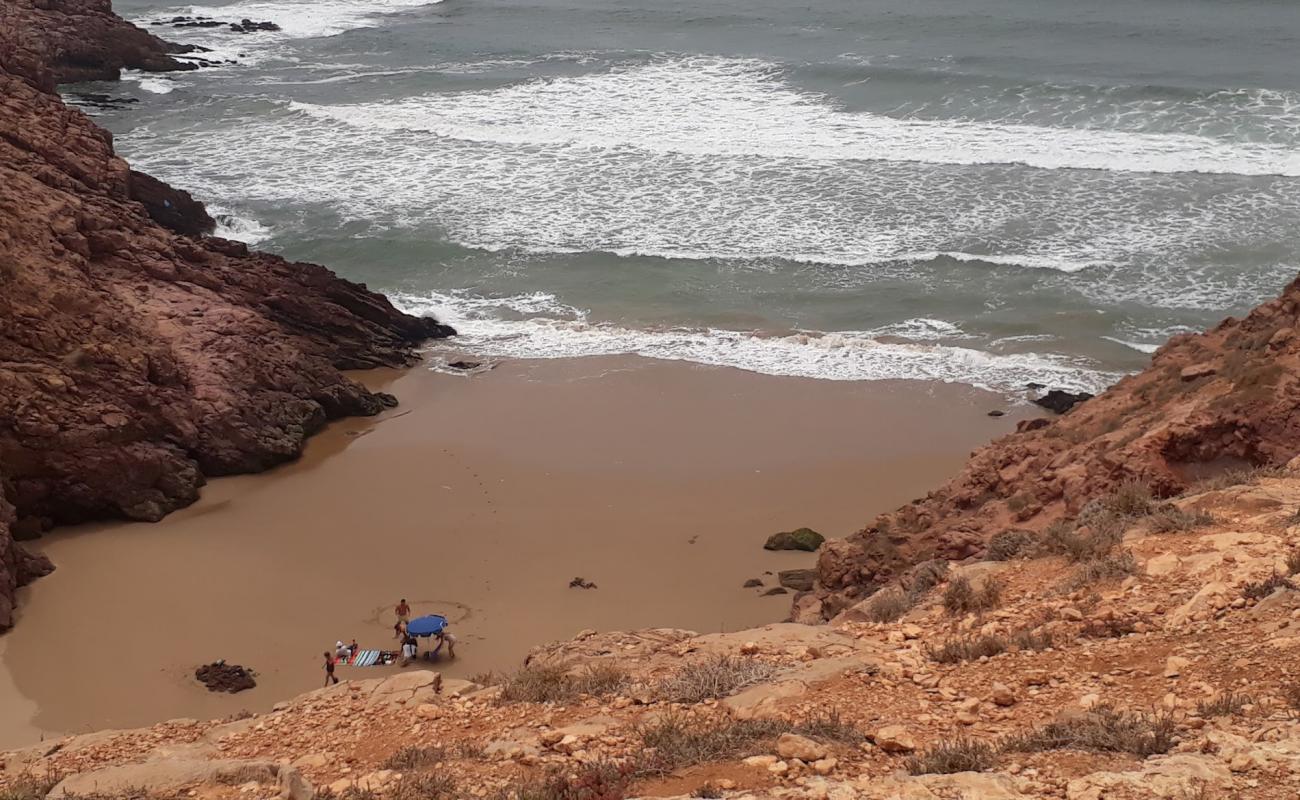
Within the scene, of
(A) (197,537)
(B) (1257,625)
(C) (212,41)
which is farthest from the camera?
(C) (212,41)

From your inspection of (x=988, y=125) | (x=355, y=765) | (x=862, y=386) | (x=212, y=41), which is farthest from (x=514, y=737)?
(x=212, y=41)

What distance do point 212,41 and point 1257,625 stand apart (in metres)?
47.8

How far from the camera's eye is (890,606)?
8180 millimetres

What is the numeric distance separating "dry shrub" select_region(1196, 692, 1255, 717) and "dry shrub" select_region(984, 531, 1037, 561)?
110 inches

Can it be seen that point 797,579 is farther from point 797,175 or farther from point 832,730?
point 797,175

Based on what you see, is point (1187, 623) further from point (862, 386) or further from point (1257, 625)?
point (862, 386)

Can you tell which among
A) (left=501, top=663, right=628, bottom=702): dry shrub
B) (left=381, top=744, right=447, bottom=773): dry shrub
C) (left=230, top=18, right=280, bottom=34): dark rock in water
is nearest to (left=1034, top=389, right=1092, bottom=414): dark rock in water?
(left=501, top=663, right=628, bottom=702): dry shrub

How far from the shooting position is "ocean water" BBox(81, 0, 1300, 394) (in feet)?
68.6

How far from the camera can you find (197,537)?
14234mm

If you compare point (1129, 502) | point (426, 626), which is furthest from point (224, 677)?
point (1129, 502)

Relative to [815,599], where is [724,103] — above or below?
above

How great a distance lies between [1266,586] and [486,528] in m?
9.75

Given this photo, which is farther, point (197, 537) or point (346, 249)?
point (346, 249)

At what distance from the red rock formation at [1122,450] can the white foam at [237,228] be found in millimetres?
17654
